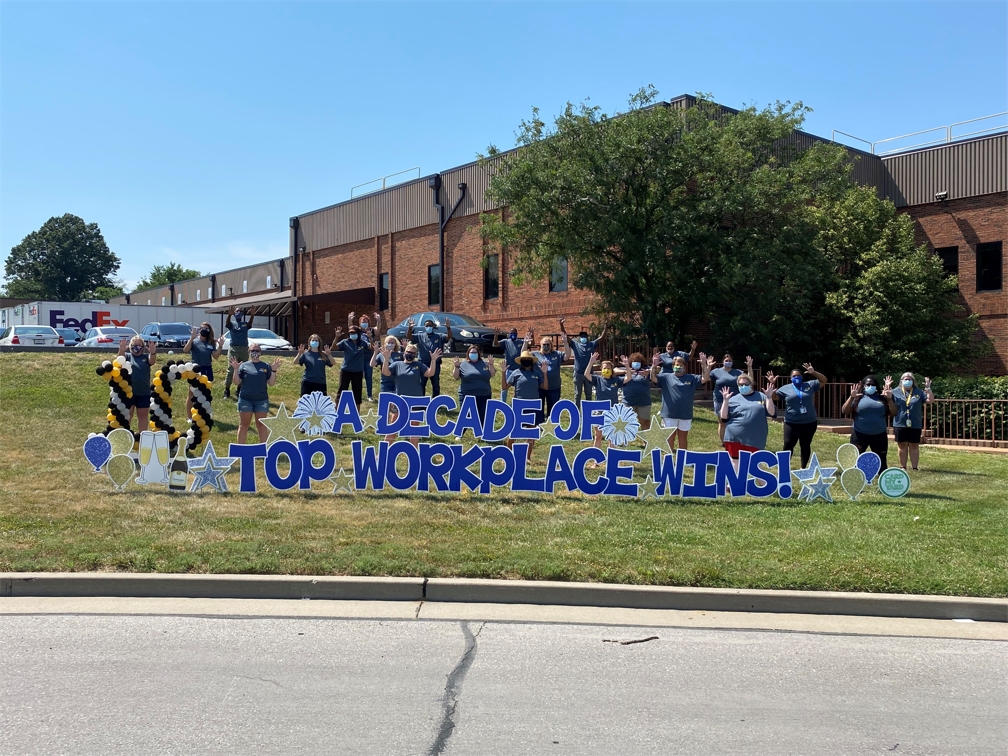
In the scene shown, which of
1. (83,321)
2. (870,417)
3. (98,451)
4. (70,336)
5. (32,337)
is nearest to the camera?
(98,451)

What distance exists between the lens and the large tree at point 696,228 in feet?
71.5

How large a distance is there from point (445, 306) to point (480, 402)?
878 inches

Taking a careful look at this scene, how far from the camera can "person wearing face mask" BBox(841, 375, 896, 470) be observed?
462 inches

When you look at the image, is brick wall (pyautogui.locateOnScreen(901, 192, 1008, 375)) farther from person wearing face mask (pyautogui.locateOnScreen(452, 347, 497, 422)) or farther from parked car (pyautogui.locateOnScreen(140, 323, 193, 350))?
parked car (pyautogui.locateOnScreen(140, 323, 193, 350))

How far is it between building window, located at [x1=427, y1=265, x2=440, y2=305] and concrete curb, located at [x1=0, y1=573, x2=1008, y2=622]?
93.6ft

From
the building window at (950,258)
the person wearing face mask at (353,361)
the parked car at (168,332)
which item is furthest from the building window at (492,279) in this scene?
the person wearing face mask at (353,361)

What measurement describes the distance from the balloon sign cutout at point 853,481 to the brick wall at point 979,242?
18.7 meters

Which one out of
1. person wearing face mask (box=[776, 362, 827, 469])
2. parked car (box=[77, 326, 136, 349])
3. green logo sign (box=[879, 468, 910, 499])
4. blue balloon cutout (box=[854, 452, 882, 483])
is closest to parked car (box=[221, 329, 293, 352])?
parked car (box=[77, 326, 136, 349])

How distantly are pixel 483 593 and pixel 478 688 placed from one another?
1850 mm

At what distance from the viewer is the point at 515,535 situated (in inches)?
331

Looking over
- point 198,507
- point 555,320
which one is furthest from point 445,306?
point 198,507

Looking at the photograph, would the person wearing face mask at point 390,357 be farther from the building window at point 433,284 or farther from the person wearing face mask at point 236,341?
the building window at point 433,284

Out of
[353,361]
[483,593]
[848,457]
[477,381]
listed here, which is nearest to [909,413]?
[848,457]

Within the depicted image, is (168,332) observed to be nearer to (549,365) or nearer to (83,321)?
(83,321)
